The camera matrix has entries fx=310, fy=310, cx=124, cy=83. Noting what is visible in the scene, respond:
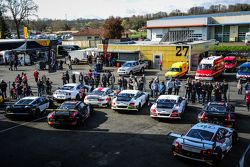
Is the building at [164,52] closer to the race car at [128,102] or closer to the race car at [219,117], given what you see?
the race car at [128,102]

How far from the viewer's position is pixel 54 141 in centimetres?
1469

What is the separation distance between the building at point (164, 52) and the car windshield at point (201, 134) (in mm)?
25398

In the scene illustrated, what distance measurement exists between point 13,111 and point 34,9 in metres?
71.9

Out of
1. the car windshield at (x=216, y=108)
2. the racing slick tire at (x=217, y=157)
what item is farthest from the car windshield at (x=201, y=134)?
the car windshield at (x=216, y=108)

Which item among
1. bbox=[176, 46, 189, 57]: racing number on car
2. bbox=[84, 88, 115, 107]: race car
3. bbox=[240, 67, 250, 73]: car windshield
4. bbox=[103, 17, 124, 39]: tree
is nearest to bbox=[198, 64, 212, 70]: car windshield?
bbox=[240, 67, 250, 73]: car windshield

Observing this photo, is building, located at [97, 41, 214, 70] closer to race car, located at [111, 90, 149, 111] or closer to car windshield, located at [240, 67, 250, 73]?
car windshield, located at [240, 67, 250, 73]

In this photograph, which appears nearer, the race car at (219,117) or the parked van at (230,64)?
the race car at (219,117)

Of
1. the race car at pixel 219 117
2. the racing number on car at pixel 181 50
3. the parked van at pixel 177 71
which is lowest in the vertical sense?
the race car at pixel 219 117

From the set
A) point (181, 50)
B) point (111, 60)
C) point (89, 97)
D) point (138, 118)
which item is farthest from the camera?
point (111, 60)

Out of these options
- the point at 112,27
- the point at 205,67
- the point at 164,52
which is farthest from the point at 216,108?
the point at 112,27

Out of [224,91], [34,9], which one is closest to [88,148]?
[224,91]

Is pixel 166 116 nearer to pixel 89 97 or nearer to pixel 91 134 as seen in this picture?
pixel 91 134

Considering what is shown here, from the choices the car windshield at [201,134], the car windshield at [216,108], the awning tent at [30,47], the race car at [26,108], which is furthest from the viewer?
the awning tent at [30,47]

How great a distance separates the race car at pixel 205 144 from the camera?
11305 mm
